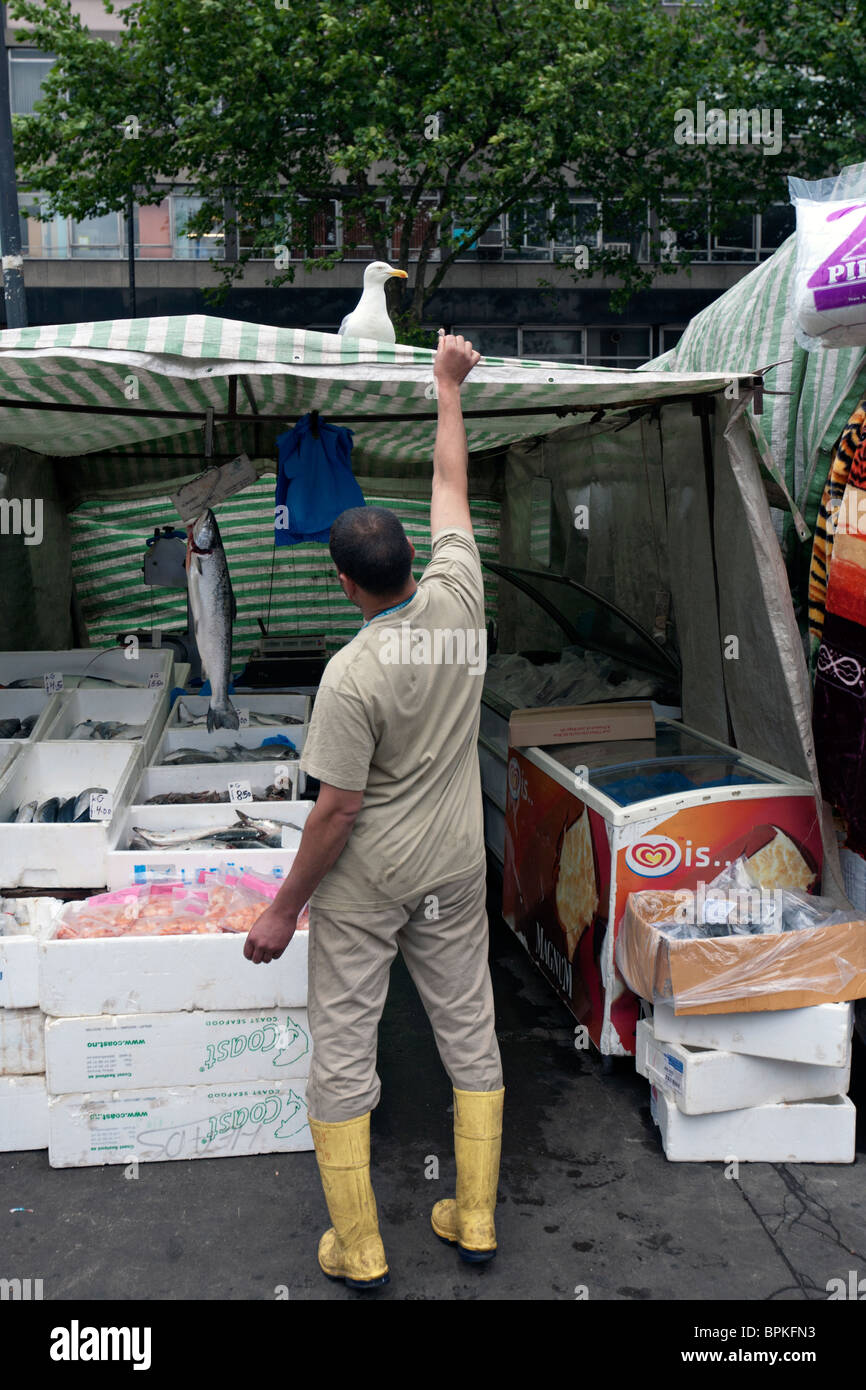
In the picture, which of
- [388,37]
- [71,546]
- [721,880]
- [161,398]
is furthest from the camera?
A: [388,37]

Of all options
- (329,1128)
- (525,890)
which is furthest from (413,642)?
(525,890)

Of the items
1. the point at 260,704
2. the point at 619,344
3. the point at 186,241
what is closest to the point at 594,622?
the point at 260,704

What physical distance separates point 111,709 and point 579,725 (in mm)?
2596

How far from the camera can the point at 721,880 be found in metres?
3.94

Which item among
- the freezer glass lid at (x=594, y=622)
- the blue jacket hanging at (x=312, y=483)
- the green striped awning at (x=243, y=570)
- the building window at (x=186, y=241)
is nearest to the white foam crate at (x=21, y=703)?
the blue jacket hanging at (x=312, y=483)

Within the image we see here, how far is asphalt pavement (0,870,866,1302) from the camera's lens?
9.48 ft

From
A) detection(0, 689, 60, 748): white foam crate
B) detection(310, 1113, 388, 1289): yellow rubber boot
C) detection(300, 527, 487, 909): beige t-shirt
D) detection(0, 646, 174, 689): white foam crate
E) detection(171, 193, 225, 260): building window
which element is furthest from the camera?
detection(171, 193, 225, 260): building window

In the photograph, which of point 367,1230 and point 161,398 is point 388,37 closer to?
point 161,398

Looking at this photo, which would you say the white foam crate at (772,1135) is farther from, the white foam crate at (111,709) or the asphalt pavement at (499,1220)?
the white foam crate at (111,709)

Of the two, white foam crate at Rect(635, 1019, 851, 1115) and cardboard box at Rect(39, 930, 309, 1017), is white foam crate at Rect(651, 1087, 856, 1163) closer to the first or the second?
white foam crate at Rect(635, 1019, 851, 1115)

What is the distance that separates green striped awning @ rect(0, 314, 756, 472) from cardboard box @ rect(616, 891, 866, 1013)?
6.61ft

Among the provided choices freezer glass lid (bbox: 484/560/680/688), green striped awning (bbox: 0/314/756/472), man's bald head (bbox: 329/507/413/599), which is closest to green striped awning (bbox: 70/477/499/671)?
freezer glass lid (bbox: 484/560/680/688)

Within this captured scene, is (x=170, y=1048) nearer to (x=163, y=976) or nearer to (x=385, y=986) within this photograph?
(x=163, y=976)
